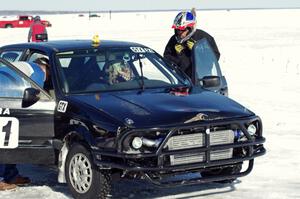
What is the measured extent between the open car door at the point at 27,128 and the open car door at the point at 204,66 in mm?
1828

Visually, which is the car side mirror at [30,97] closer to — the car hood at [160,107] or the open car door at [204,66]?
the car hood at [160,107]

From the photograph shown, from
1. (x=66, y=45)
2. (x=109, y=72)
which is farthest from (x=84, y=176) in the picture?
(x=66, y=45)

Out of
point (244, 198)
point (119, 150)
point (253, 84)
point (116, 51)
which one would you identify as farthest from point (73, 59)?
point (253, 84)

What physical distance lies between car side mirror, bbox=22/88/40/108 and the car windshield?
0.31 m

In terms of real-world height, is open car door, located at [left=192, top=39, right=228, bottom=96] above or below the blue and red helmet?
below

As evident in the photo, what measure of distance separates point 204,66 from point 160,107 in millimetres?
1968

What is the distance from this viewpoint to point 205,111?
5848 mm

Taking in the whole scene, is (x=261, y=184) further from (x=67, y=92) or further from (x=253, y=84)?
(x=253, y=84)

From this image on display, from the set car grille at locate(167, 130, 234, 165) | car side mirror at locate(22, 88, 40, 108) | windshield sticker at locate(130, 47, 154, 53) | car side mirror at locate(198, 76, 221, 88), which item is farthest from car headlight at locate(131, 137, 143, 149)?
windshield sticker at locate(130, 47, 154, 53)

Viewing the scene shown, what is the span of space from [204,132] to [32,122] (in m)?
1.69

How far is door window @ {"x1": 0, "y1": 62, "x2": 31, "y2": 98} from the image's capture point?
21.3ft

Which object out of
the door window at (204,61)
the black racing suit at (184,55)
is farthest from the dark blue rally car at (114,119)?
the black racing suit at (184,55)

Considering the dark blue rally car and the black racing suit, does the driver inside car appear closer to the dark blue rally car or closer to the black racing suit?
the dark blue rally car

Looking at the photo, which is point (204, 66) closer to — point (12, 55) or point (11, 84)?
point (12, 55)
